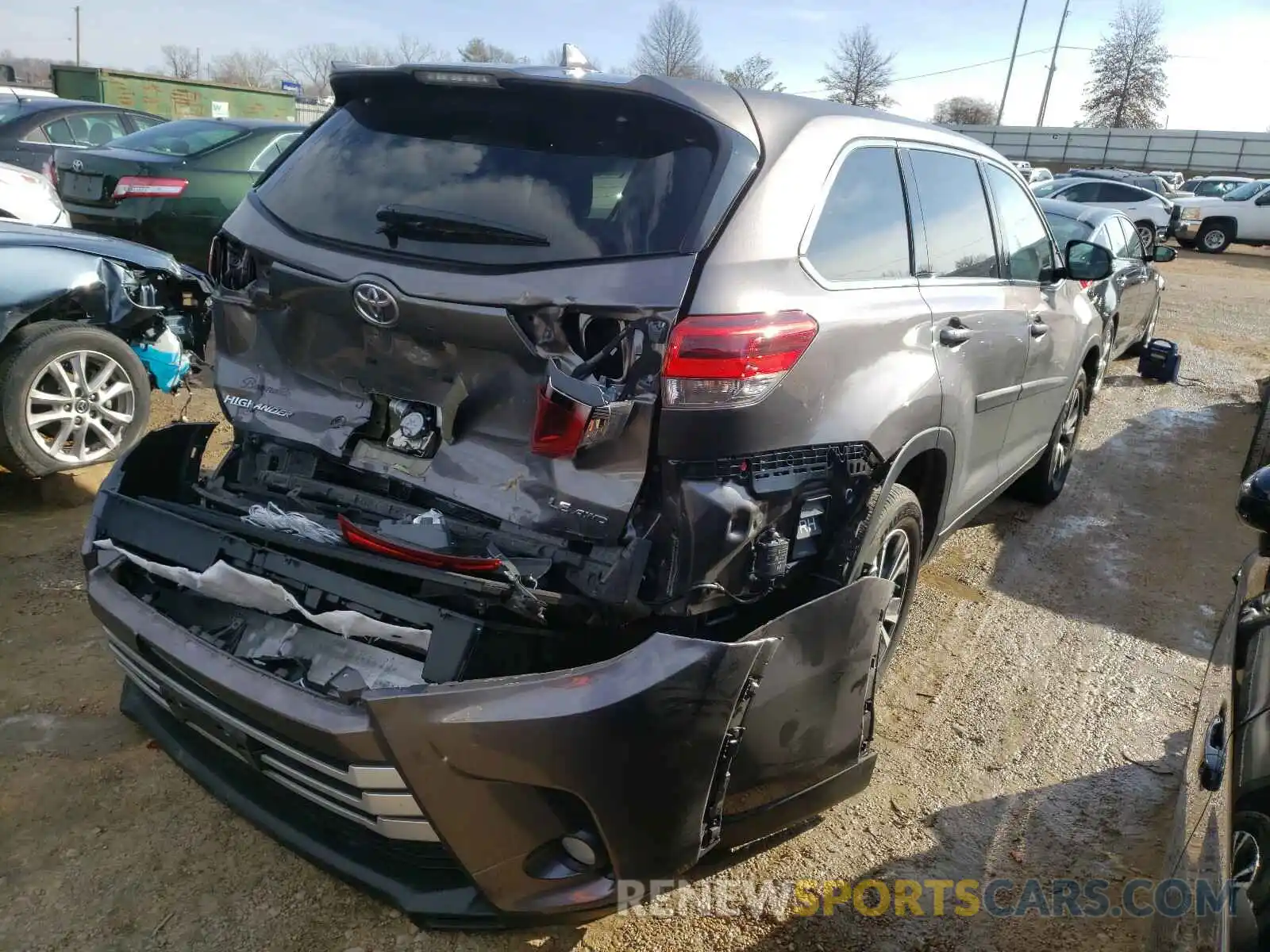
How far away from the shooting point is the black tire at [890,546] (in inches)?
94.7

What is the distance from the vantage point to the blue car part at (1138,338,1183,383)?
900 centimetres

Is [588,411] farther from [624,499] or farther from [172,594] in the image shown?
[172,594]

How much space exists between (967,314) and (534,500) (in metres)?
1.74

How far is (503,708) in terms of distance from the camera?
174 cm

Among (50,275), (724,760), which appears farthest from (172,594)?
(50,275)

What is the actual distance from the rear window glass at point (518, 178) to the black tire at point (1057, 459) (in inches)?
136

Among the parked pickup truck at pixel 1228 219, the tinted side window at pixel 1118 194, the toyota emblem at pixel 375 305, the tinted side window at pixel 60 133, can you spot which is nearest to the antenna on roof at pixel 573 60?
the toyota emblem at pixel 375 305

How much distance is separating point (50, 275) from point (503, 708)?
12.9 ft

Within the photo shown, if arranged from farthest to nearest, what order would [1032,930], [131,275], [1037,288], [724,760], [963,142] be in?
[131,275] → [1037,288] → [963,142] → [1032,930] → [724,760]

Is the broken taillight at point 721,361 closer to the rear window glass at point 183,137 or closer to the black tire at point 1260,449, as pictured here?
the black tire at point 1260,449

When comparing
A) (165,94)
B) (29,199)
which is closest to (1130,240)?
(29,199)

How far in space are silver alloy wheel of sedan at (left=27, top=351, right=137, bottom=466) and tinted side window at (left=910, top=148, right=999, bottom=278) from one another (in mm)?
3860

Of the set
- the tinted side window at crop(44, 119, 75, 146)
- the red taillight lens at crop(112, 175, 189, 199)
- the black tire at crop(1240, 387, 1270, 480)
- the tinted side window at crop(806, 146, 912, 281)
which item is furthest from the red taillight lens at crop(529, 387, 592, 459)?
the tinted side window at crop(44, 119, 75, 146)

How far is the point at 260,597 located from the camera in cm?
217
